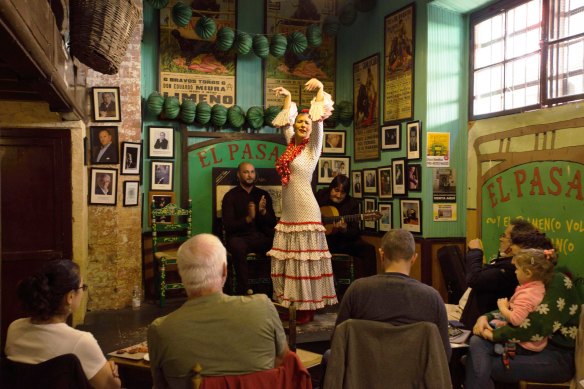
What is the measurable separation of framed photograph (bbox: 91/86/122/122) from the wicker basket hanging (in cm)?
210

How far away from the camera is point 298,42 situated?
665 centimetres

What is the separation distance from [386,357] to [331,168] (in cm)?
499

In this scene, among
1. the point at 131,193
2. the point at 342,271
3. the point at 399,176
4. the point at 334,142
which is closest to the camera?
the point at 131,193

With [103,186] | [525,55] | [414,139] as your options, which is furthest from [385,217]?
[103,186]

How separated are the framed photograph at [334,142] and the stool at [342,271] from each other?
1.50 metres

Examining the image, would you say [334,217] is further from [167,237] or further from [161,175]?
[161,175]

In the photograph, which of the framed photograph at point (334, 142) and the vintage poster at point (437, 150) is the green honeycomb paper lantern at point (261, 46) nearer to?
the framed photograph at point (334, 142)

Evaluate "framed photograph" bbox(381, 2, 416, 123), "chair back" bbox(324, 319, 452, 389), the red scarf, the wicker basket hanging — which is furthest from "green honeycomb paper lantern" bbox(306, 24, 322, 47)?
"chair back" bbox(324, 319, 452, 389)

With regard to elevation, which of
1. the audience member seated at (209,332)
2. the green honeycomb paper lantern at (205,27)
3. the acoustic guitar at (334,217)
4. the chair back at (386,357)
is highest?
the green honeycomb paper lantern at (205,27)

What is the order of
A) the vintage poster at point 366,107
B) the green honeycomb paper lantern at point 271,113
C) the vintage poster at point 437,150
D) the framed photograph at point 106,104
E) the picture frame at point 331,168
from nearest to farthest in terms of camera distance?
the vintage poster at point 437,150 < the framed photograph at point 106,104 < the vintage poster at point 366,107 < the green honeycomb paper lantern at point 271,113 < the picture frame at point 331,168

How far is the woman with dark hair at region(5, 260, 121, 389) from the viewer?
2.15 m

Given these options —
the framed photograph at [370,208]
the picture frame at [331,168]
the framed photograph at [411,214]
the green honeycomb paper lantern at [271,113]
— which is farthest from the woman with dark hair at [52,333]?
the picture frame at [331,168]

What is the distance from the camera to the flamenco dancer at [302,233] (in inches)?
184

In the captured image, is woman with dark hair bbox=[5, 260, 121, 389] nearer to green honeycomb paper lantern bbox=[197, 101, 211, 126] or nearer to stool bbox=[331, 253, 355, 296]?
stool bbox=[331, 253, 355, 296]
